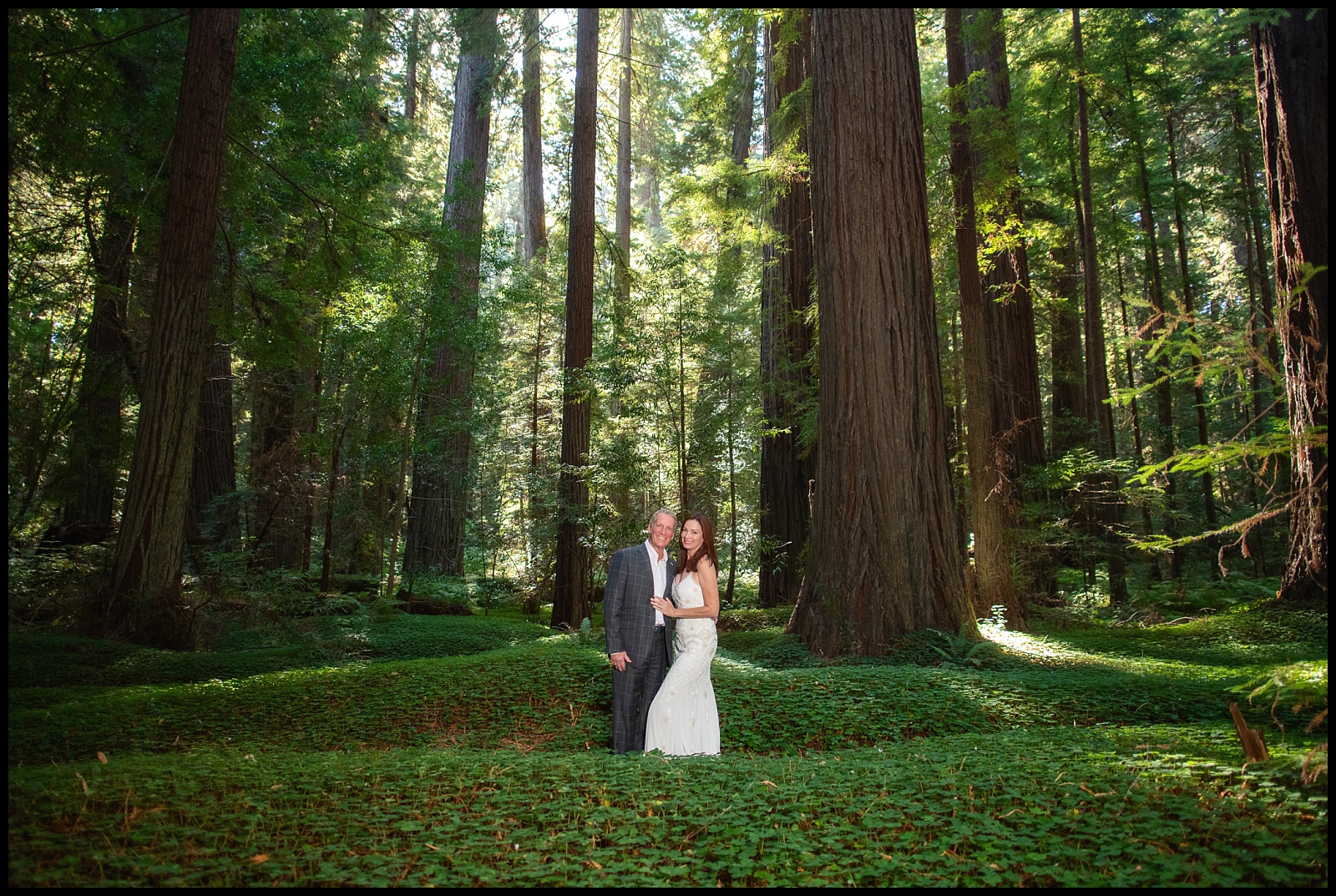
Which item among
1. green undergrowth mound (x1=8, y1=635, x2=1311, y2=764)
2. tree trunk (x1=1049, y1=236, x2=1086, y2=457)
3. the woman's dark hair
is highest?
tree trunk (x1=1049, y1=236, x2=1086, y2=457)

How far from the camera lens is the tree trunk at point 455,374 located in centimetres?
1507

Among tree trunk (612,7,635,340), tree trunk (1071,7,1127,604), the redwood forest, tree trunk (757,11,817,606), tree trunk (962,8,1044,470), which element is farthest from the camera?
tree trunk (612,7,635,340)

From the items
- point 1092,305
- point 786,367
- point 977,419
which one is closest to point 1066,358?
point 1092,305

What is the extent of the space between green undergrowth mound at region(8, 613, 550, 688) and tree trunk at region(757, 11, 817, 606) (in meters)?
4.38

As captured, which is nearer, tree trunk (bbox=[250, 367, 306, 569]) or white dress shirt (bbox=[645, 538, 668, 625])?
white dress shirt (bbox=[645, 538, 668, 625])

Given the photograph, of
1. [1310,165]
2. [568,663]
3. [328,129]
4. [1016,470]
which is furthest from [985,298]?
[328,129]

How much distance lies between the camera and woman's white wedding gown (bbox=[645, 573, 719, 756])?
5.12 m

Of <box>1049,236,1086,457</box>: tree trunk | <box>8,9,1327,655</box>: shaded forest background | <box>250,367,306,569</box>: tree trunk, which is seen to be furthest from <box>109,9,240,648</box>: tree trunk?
<box>1049,236,1086,457</box>: tree trunk

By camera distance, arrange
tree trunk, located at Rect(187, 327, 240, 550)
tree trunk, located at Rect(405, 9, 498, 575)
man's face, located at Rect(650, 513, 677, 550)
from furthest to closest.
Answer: tree trunk, located at Rect(405, 9, 498, 575) → tree trunk, located at Rect(187, 327, 240, 550) → man's face, located at Rect(650, 513, 677, 550)

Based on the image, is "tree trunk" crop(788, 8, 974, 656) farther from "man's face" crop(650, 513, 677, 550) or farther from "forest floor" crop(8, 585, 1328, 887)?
"man's face" crop(650, 513, 677, 550)

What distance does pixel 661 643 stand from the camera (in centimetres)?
533

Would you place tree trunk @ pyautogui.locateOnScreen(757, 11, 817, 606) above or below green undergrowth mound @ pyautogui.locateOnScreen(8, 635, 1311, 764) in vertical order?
above

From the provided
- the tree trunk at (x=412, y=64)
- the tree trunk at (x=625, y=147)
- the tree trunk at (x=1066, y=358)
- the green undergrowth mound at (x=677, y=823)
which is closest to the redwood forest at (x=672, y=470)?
the green undergrowth mound at (x=677, y=823)

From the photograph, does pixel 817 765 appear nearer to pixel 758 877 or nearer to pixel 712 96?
pixel 758 877
